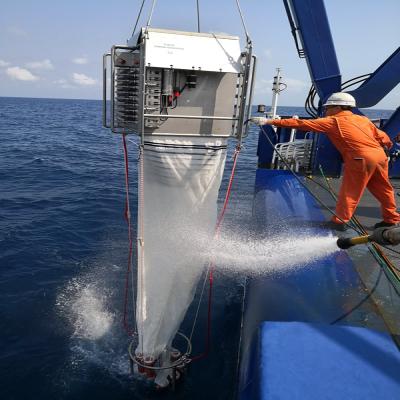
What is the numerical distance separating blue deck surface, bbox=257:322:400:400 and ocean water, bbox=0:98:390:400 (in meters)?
2.70

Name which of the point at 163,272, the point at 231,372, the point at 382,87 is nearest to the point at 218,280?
the point at 231,372

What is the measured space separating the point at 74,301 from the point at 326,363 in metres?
5.23

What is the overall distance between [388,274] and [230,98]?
2488 millimetres

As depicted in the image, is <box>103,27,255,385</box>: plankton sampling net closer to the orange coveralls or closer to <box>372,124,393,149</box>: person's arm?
the orange coveralls

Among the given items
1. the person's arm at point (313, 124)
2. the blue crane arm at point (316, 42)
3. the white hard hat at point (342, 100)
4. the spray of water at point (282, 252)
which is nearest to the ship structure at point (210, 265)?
the spray of water at point (282, 252)

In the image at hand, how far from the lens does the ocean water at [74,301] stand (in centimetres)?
500

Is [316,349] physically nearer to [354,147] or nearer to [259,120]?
[259,120]

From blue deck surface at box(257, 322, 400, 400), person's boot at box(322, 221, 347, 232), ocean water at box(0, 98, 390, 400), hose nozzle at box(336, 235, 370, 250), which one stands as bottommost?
ocean water at box(0, 98, 390, 400)

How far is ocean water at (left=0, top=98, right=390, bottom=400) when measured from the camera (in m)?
5.00

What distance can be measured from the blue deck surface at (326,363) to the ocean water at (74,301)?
2701mm

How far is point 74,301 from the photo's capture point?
6.67 meters

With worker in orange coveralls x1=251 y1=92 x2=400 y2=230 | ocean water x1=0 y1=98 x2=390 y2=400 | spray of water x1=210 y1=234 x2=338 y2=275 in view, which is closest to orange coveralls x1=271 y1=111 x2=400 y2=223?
worker in orange coveralls x1=251 y1=92 x2=400 y2=230

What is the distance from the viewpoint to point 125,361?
540 centimetres

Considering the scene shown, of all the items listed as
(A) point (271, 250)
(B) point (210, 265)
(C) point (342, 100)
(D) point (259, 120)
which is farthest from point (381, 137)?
(B) point (210, 265)
